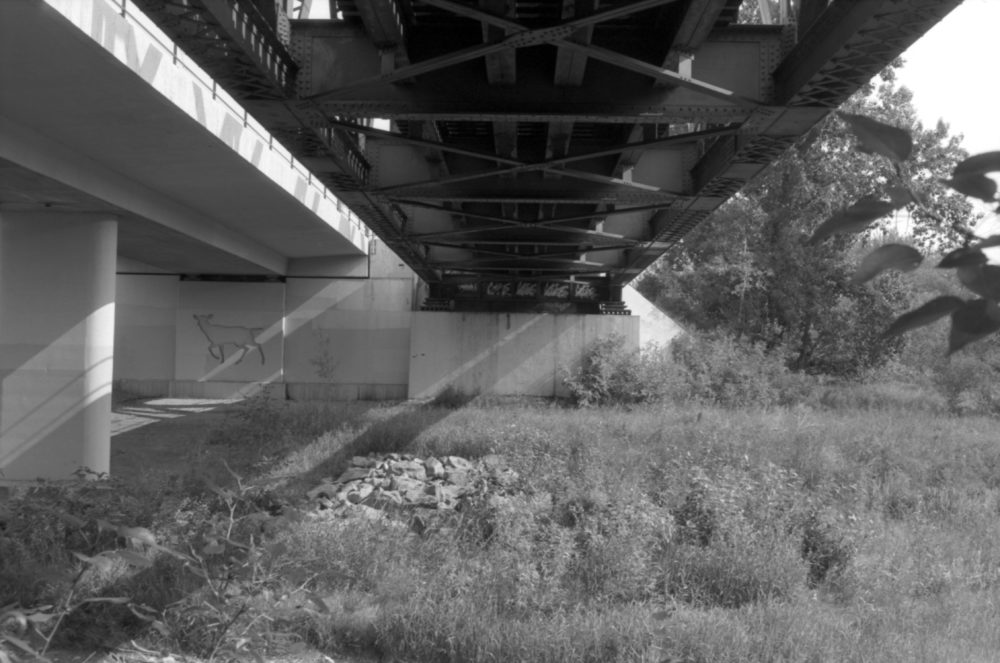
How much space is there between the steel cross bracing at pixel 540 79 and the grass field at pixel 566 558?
3195 mm

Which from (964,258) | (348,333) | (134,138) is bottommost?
(964,258)

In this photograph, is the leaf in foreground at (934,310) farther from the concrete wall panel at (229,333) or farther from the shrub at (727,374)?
the concrete wall panel at (229,333)

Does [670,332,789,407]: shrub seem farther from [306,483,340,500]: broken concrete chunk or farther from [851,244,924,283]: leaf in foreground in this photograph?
[851,244,924,283]: leaf in foreground

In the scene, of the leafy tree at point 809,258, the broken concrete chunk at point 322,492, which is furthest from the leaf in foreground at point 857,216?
the leafy tree at point 809,258

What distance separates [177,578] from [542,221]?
21.6 feet

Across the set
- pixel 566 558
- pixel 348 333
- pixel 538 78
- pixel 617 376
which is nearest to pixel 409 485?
pixel 566 558

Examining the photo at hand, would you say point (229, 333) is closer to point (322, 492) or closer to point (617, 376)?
point (617, 376)

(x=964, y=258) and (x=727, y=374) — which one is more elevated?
(x=964, y=258)

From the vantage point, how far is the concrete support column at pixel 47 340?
Answer: 12.5 m

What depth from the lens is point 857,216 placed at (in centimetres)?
111

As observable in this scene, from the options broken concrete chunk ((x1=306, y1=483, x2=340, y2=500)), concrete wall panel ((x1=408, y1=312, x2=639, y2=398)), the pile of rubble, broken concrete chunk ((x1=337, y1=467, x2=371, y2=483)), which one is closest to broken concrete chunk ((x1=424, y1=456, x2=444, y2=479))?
the pile of rubble

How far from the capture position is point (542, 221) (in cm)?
1176

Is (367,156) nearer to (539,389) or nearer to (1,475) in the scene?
(1,475)

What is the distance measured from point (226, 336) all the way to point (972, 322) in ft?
82.8
